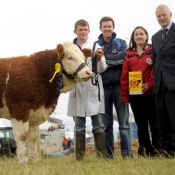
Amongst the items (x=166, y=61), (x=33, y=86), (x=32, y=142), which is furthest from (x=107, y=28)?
(x=32, y=142)

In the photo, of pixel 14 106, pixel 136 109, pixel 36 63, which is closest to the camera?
pixel 14 106

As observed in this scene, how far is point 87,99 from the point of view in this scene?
7.62 meters

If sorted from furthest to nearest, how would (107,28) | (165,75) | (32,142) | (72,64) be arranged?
(107,28)
(32,142)
(72,64)
(165,75)

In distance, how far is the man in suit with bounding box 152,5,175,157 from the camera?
688 centimetres

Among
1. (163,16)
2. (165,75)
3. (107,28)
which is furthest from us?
(107,28)

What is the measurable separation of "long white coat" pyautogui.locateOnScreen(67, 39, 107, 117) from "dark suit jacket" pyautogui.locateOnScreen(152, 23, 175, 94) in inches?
39.1

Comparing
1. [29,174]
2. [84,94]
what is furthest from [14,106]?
[29,174]

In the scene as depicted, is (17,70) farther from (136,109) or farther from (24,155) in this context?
(136,109)

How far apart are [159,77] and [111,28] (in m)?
1.59

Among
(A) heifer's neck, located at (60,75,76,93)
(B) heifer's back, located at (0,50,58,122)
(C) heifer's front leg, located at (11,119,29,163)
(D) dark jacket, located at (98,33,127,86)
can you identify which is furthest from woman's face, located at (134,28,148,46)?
(C) heifer's front leg, located at (11,119,29,163)

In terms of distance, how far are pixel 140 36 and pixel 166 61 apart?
1.05 metres

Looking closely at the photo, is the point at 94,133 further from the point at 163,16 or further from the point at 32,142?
the point at 163,16

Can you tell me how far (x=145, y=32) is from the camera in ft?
25.8

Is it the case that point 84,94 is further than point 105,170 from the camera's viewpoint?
Yes
